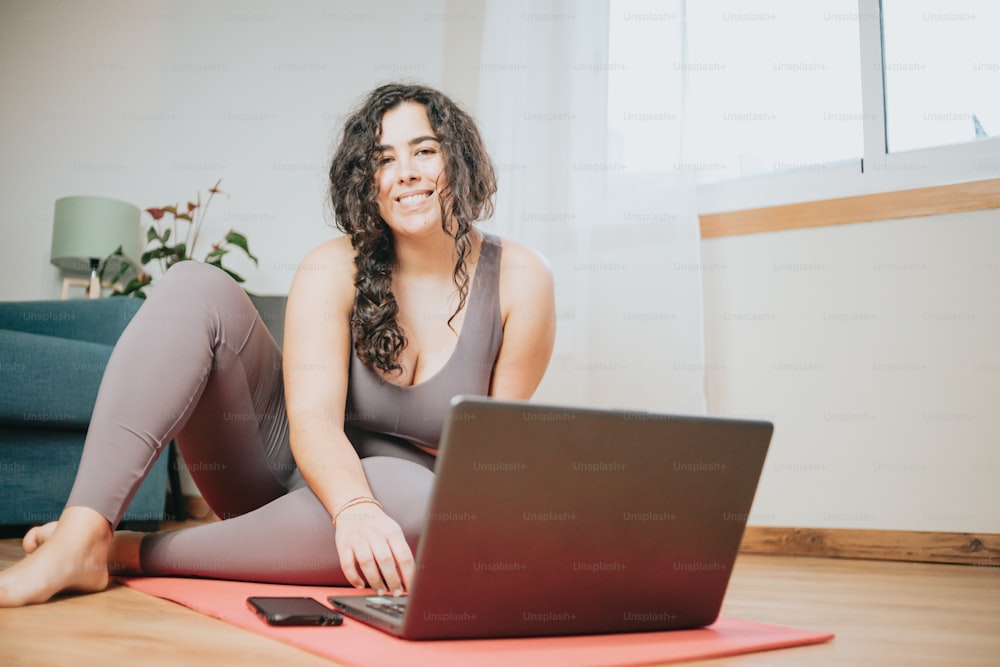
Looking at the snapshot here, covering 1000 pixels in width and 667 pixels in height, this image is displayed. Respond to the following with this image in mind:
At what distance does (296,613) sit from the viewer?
0.81m

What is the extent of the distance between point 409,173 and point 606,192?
39.4 inches

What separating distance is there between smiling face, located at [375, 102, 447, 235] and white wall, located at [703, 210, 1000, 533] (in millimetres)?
1060

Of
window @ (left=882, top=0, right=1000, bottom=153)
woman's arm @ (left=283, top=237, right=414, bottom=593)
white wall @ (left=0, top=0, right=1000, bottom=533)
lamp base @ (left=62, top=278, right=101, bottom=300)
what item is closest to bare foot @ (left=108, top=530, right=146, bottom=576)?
woman's arm @ (left=283, top=237, right=414, bottom=593)

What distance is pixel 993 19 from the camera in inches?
77.5

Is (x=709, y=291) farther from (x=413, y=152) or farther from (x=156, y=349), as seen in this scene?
(x=156, y=349)

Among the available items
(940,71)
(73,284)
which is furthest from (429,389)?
(73,284)

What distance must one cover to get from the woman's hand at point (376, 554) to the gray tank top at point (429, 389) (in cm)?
30

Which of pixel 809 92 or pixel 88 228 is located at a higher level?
pixel 809 92

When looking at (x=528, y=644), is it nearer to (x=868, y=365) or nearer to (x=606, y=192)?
(x=868, y=365)

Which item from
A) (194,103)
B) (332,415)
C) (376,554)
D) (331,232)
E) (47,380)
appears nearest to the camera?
(376,554)

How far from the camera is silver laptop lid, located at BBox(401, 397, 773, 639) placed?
0.67 metres

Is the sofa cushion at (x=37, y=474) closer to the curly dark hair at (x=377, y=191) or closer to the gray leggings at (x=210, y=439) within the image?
the gray leggings at (x=210, y=439)

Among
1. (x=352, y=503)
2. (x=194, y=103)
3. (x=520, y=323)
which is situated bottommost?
(x=352, y=503)

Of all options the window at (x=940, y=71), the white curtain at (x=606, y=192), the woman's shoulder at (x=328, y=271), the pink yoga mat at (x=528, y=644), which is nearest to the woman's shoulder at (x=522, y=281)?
the woman's shoulder at (x=328, y=271)
